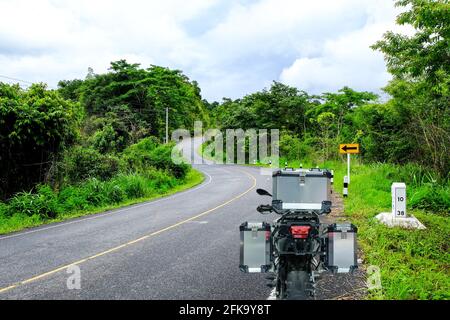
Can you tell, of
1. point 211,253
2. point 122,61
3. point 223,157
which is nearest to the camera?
point 211,253

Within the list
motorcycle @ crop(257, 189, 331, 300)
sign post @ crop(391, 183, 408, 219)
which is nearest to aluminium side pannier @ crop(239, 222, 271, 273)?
motorcycle @ crop(257, 189, 331, 300)

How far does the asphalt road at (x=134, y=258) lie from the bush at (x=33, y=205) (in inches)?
56.9

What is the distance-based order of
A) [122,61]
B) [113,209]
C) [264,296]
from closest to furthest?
[264,296] → [113,209] → [122,61]

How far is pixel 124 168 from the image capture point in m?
22.2

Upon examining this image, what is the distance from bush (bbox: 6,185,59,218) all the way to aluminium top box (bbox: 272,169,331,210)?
1157 centimetres

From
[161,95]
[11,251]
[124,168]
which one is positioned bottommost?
[11,251]

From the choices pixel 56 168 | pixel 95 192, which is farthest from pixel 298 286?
pixel 56 168

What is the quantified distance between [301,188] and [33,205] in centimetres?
1201

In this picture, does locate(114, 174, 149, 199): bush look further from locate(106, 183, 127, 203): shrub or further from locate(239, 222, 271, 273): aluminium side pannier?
locate(239, 222, 271, 273): aluminium side pannier

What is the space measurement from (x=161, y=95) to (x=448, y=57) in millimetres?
40258

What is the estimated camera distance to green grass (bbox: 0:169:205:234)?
12969 mm

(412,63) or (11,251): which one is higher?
(412,63)

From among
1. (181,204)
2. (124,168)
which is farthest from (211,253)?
(124,168)

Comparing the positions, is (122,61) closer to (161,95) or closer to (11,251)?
(161,95)
